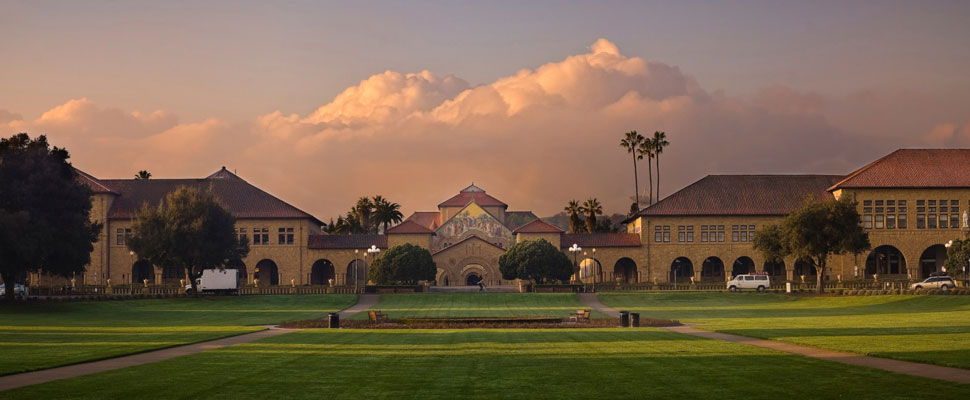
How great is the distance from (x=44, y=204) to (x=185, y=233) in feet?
46.6

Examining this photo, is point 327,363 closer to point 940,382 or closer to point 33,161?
point 940,382

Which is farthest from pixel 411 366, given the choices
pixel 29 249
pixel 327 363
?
pixel 29 249

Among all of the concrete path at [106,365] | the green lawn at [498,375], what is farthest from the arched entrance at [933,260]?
the concrete path at [106,365]

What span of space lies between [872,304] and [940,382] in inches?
1804

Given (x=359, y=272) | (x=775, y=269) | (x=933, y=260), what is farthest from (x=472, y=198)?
(x=933, y=260)

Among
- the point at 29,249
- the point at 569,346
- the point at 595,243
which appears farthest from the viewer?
the point at 595,243

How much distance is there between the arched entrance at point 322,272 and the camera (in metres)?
108

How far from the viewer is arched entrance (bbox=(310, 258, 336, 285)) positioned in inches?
4239

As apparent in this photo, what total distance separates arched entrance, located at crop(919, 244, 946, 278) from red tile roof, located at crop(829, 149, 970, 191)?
22.3 feet

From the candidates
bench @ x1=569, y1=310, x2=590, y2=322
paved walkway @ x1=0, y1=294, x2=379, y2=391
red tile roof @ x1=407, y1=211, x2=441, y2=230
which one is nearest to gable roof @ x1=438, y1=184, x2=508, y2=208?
red tile roof @ x1=407, y1=211, x2=441, y2=230

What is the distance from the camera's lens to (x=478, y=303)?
7044 centimetres

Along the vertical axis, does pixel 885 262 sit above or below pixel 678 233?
below

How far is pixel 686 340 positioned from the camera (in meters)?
31.4

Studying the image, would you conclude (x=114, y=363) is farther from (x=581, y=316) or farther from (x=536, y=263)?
(x=536, y=263)
